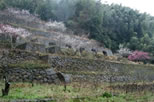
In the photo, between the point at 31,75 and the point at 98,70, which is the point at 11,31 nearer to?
the point at 98,70

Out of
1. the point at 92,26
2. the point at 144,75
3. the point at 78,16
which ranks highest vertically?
the point at 78,16

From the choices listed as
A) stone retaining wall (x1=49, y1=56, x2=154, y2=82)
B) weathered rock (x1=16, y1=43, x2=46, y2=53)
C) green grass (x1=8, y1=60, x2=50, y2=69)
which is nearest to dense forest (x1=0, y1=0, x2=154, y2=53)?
stone retaining wall (x1=49, y1=56, x2=154, y2=82)

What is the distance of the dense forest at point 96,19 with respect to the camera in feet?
108

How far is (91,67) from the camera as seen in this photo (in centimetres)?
1330

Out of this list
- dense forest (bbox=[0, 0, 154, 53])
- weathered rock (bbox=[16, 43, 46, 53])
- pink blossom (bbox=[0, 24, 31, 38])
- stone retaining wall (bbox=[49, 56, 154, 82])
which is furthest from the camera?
dense forest (bbox=[0, 0, 154, 53])

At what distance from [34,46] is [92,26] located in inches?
872

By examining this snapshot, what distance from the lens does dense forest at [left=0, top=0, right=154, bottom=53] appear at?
3291cm

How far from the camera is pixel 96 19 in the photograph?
33.6 metres

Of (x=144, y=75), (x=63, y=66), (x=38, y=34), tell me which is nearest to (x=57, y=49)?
(x=63, y=66)

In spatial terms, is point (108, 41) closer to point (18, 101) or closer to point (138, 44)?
point (138, 44)

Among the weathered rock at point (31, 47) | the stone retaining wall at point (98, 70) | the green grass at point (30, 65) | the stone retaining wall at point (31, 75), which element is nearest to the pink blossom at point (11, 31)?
the weathered rock at point (31, 47)

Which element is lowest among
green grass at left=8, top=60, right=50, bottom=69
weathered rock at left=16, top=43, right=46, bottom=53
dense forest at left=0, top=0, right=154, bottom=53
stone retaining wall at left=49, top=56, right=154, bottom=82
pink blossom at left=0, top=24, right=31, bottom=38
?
stone retaining wall at left=49, top=56, right=154, bottom=82

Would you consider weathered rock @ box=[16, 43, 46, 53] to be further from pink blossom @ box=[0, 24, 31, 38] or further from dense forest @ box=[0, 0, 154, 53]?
dense forest @ box=[0, 0, 154, 53]

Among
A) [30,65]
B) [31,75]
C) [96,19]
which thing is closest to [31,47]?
[30,65]
